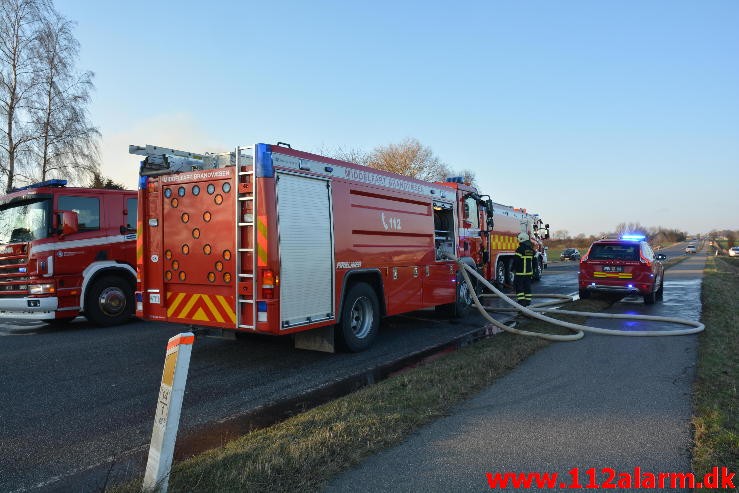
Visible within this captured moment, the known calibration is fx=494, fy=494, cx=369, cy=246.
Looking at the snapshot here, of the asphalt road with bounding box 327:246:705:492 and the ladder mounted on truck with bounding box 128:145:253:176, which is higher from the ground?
the ladder mounted on truck with bounding box 128:145:253:176

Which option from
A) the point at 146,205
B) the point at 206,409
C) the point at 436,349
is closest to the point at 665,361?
the point at 436,349

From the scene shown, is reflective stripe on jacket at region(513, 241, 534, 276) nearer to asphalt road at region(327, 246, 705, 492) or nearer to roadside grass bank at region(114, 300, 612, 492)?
asphalt road at region(327, 246, 705, 492)

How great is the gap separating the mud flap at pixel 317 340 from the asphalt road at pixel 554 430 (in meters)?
2.46

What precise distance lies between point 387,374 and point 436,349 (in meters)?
1.72

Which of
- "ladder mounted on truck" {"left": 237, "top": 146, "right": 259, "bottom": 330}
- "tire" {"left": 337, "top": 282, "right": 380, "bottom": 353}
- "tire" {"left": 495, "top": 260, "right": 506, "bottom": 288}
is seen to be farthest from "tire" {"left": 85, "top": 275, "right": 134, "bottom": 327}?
"tire" {"left": 495, "top": 260, "right": 506, "bottom": 288}

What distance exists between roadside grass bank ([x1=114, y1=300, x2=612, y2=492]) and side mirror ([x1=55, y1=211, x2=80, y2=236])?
6.77 metres

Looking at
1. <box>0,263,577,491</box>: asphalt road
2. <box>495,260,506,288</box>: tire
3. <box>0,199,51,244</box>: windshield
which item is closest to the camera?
<box>0,263,577,491</box>: asphalt road

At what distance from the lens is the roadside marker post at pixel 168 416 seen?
285 centimetres

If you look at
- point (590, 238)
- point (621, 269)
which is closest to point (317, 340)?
point (621, 269)

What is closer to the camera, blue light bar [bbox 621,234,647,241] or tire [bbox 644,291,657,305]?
tire [bbox 644,291,657,305]

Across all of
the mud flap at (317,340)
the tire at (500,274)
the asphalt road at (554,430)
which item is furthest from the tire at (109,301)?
the tire at (500,274)

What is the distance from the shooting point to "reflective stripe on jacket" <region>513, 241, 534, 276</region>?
10.4 metres

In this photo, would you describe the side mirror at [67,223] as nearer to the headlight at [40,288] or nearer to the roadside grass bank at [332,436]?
the headlight at [40,288]

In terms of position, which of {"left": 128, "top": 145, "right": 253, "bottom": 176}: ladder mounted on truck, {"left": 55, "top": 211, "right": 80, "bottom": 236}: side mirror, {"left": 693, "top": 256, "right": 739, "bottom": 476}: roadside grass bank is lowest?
{"left": 693, "top": 256, "right": 739, "bottom": 476}: roadside grass bank
